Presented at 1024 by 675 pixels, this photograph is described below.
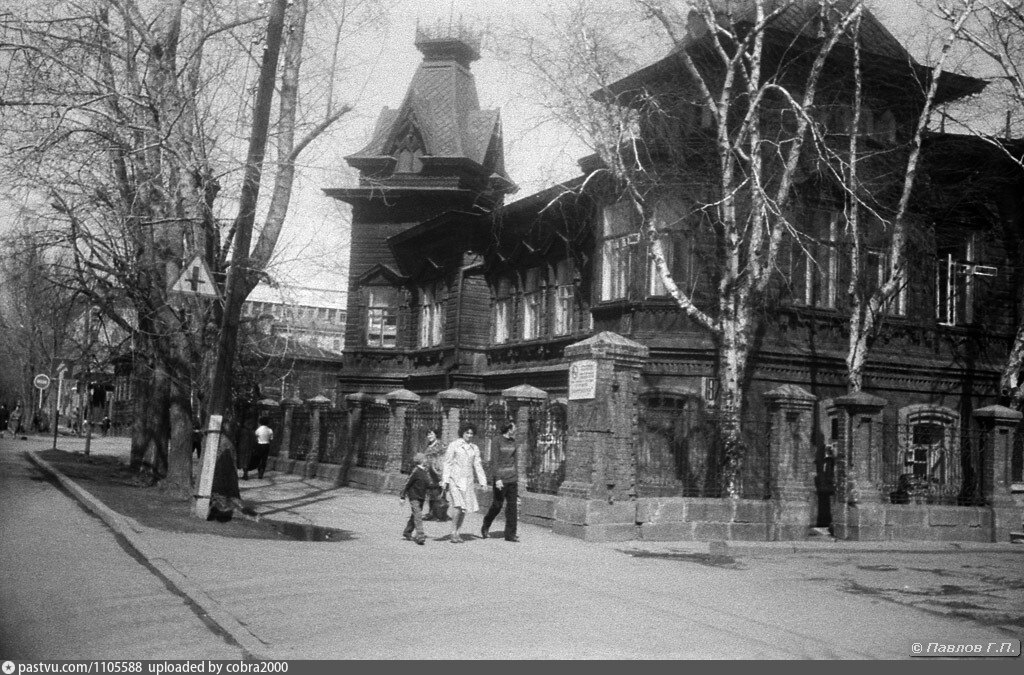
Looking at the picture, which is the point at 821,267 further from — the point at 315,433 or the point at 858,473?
the point at 315,433

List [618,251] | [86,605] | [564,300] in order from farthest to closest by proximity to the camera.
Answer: [564,300]
[618,251]
[86,605]

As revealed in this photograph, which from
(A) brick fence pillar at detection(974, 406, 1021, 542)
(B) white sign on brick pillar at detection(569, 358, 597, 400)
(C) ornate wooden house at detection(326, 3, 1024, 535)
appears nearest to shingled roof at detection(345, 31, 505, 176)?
(C) ornate wooden house at detection(326, 3, 1024, 535)

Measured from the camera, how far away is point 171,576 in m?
10.5

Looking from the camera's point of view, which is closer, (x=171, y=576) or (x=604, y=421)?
(x=171, y=576)

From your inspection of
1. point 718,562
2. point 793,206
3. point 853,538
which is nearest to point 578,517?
point 718,562

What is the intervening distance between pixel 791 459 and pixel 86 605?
12.2 meters

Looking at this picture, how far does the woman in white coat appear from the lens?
595 inches

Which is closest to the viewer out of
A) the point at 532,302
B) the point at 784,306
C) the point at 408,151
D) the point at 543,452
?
the point at 543,452

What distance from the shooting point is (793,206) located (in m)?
23.6

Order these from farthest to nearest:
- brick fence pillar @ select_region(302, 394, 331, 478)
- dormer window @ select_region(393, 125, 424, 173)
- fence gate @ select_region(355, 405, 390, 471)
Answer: dormer window @ select_region(393, 125, 424, 173) → brick fence pillar @ select_region(302, 394, 331, 478) → fence gate @ select_region(355, 405, 390, 471)

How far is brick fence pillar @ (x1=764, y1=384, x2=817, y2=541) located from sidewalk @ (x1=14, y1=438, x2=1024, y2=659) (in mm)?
2306

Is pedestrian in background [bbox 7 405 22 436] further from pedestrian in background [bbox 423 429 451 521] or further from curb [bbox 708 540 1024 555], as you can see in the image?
curb [bbox 708 540 1024 555]

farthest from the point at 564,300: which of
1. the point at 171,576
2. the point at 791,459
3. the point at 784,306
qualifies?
the point at 171,576

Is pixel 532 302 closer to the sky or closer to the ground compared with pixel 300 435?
closer to the sky
